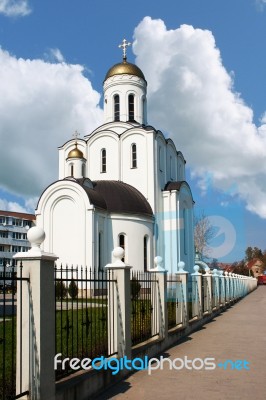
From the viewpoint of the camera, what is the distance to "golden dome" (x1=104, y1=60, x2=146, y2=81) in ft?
109

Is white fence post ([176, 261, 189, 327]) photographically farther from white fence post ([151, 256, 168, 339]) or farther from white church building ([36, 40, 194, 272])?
white church building ([36, 40, 194, 272])

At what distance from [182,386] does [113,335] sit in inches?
50.0

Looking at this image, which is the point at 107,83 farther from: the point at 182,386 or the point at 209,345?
the point at 182,386

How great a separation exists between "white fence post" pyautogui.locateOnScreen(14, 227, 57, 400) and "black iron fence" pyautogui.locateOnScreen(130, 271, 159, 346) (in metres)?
3.01

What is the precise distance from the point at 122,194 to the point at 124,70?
11.5 metres

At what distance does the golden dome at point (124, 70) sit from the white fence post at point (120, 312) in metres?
28.0

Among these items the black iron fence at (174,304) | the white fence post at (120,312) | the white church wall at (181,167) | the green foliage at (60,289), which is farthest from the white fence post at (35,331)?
the white church wall at (181,167)

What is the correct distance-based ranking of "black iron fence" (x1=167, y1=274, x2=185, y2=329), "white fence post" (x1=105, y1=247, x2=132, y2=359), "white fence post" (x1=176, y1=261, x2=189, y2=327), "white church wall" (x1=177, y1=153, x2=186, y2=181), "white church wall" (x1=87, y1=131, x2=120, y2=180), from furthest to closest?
"white church wall" (x1=177, y1=153, x2=186, y2=181), "white church wall" (x1=87, y1=131, x2=120, y2=180), "white fence post" (x1=176, y1=261, x2=189, y2=327), "black iron fence" (x1=167, y1=274, x2=185, y2=329), "white fence post" (x1=105, y1=247, x2=132, y2=359)

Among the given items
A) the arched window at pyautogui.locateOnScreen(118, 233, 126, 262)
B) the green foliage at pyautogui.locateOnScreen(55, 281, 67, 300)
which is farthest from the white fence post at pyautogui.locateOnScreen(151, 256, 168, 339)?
the arched window at pyautogui.locateOnScreen(118, 233, 126, 262)

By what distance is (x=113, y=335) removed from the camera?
264 inches

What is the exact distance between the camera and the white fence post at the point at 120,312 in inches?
264

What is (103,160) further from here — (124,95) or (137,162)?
(124,95)

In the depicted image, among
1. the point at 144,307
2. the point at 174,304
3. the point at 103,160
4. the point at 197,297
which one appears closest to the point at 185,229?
the point at 103,160

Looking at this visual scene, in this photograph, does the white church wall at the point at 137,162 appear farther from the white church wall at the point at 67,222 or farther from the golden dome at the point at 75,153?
the white church wall at the point at 67,222
